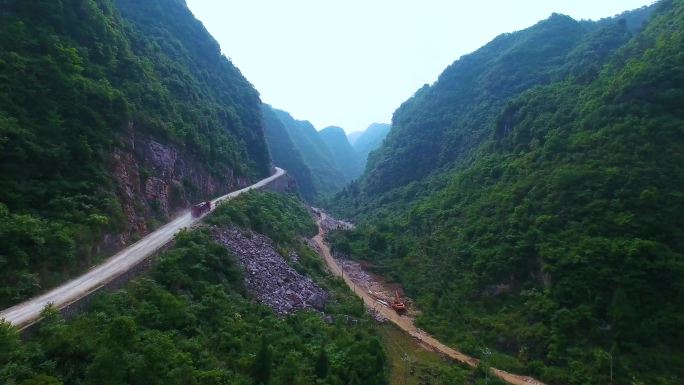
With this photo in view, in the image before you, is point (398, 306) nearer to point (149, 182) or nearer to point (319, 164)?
point (149, 182)

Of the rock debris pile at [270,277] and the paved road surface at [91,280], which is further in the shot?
the rock debris pile at [270,277]

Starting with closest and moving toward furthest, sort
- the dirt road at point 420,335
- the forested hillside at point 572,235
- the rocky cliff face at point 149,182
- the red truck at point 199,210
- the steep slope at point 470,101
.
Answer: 1. the dirt road at point 420,335
2. the forested hillside at point 572,235
3. the rocky cliff face at point 149,182
4. the red truck at point 199,210
5. the steep slope at point 470,101

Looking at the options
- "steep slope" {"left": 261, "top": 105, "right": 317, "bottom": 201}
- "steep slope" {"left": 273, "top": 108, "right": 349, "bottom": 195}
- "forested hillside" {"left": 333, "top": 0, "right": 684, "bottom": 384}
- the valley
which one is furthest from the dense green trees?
"steep slope" {"left": 273, "top": 108, "right": 349, "bottom": 195}

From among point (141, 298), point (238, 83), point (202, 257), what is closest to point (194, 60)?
point (238, 83)

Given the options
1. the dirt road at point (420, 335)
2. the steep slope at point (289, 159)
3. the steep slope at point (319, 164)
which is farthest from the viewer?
the steep slope at point (319, 164)

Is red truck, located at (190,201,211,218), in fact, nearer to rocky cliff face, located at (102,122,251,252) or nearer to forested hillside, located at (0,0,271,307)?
rocky cliff face, located at (102,122,251,252)

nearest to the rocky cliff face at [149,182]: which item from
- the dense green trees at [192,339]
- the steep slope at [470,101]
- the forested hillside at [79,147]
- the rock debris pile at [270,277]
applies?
the forested hillside at [79,147]

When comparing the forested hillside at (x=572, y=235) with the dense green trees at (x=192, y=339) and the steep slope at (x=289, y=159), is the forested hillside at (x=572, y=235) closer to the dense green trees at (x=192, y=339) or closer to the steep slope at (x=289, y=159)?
the dense green trees at (x=192, y=339)
